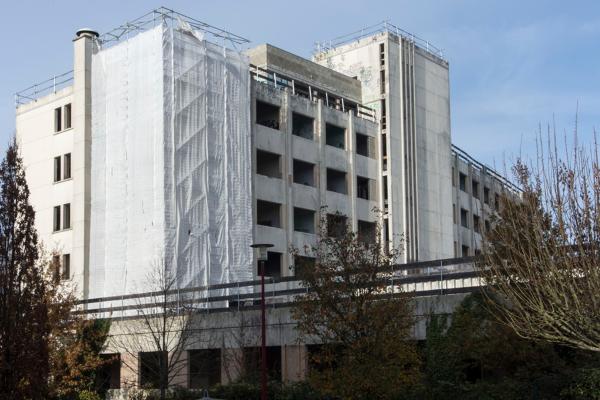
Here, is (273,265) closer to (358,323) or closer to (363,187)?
(363,187)

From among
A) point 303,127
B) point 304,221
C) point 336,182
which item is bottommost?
point 304,221

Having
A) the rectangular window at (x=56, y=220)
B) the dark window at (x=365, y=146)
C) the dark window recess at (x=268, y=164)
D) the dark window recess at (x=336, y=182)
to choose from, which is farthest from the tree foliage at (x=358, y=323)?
the dark window at (x=365, y=146)

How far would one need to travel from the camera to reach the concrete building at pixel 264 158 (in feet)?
153

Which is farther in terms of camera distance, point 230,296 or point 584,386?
point 230,296

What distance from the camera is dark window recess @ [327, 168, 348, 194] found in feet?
189

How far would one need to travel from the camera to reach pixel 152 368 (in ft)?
125

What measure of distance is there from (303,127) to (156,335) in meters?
21.9

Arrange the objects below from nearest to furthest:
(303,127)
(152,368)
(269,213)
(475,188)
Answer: (152,368), (269,213), (303,127), (475,188)

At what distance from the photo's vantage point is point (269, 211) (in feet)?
176

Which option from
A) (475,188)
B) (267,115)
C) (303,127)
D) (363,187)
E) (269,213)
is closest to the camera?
(269,213)

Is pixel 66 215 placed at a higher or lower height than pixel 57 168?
lower

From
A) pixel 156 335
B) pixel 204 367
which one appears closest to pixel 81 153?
pixel 156 335

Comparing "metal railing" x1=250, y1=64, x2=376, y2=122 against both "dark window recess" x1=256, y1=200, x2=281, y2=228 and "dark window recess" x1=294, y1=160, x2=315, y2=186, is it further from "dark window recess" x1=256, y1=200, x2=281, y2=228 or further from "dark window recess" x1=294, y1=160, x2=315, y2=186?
"dark window recess" x1=256, y1=200, x2=281, y2=228

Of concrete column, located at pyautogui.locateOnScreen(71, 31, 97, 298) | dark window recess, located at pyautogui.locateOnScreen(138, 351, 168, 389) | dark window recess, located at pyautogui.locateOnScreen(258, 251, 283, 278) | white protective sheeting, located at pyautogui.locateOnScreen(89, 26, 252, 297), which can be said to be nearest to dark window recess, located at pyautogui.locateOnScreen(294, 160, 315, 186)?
dark window recess, located at pyautogui.locateOnScreen(258, 251, 283, 278)
